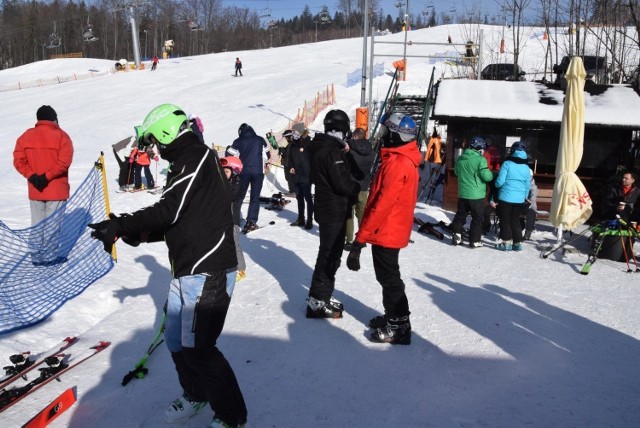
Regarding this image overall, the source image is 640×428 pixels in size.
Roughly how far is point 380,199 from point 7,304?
363cm

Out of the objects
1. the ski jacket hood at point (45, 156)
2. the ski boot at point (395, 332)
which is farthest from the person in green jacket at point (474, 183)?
the ski jacket hood at point (45, 156)

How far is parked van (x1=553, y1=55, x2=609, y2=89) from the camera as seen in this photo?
1179cm

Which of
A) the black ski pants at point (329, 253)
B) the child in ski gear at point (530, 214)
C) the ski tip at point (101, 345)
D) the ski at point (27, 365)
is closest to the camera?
the ski at point (27, 365)

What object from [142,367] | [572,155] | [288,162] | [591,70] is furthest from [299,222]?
[591,70]

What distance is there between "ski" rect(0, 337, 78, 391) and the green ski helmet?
85.3 inches

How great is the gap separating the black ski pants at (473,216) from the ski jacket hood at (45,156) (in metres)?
5.55

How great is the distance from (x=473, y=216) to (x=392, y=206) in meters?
4.30

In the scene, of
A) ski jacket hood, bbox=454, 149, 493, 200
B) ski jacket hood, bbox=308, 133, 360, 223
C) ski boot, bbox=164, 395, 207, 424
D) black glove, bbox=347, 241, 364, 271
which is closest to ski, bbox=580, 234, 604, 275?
ski jacket hood, bbox=454, 149, 493, 200

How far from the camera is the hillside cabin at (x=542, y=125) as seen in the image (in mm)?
10664

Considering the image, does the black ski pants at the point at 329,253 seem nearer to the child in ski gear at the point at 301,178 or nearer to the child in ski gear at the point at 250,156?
the child in ski gear at the point at 250,156

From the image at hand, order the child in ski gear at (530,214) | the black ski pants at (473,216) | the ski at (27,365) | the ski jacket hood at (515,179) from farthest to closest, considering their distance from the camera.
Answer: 1. the child in ski gear at (530,214)
2. the black ski pants at (473,216)
3. the ski jacket hood at (515,179)
4. the ski at (27,365)

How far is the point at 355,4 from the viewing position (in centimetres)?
9881

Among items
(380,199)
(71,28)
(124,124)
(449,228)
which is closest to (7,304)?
(380,199)

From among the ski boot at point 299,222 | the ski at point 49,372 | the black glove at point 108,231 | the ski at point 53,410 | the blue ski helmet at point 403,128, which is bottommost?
the ski boot at point 299,222
